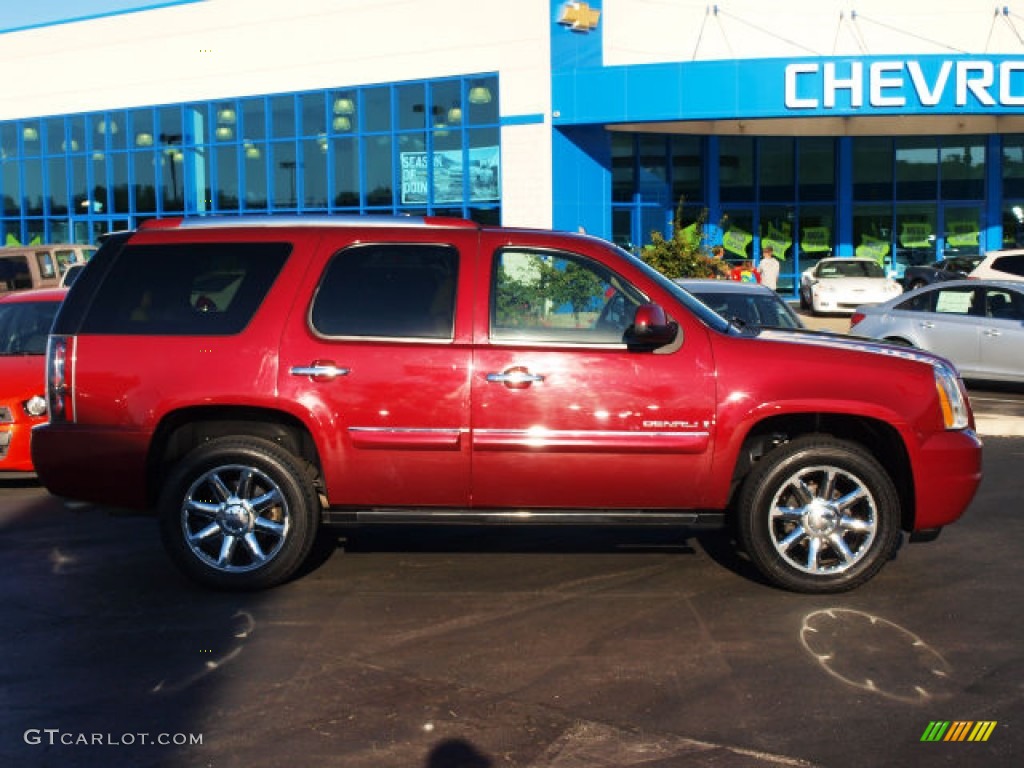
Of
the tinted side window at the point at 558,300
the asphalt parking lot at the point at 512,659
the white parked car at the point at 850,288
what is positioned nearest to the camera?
the asphalt parking lot at the point at 512,659

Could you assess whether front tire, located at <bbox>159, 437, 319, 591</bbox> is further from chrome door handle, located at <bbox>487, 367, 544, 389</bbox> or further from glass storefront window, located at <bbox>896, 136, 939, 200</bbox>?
glass storefront window, located at <bbox>896, 136, 939, 200</bbox>

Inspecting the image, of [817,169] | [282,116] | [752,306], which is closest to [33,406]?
[752,306]

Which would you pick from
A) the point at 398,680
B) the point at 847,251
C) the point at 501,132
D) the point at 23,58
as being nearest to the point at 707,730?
the point at 398,680

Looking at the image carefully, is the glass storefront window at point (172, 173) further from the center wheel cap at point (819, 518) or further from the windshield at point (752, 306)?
the center wheel cap at point (819, 518)

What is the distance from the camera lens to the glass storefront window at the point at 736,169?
106ft

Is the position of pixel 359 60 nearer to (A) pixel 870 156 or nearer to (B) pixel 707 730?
(A) pixel 870 156

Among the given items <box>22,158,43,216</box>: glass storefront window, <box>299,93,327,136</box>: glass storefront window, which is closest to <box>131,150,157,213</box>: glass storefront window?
<box>22,158,43,216</box>: glass storefront window

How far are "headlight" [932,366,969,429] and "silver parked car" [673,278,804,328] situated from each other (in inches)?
221

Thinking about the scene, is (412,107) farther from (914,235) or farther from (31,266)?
(914,235)

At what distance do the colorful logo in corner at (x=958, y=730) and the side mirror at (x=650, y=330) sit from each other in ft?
7.46

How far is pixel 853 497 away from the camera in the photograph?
618 cm

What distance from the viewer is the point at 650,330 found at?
593 centimetres

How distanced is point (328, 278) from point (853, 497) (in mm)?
2968

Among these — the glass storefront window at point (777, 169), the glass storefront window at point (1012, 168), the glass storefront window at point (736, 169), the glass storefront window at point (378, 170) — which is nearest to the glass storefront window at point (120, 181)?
the glass storefront window at point (378, 170)
